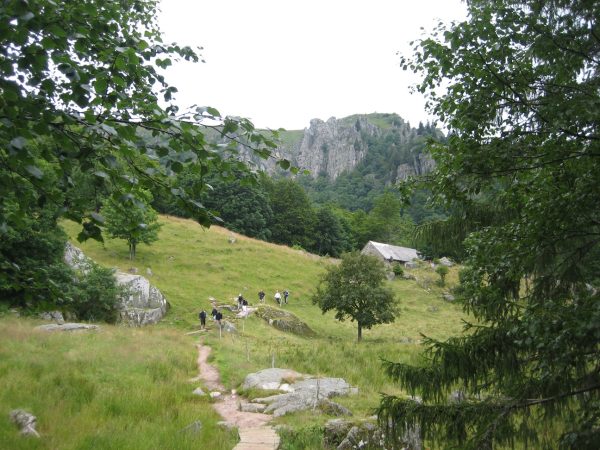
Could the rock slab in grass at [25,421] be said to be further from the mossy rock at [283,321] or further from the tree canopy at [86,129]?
the mossy rock at [283,321]

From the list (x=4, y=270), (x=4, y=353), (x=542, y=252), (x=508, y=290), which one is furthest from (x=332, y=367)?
(x=4, y=270)

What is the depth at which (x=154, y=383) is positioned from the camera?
12328mm

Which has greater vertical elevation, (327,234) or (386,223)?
(386,223)

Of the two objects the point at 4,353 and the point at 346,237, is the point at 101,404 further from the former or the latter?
the point at 346,237

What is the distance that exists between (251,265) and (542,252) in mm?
41884

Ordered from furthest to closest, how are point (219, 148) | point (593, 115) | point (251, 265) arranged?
1. point (251, 265)
2. point (593, 115)
3. point (219, 148)

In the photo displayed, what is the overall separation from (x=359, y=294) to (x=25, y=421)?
77.7 feet

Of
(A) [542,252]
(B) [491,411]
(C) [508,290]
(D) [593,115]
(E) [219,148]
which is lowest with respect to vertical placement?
(B) [491,411]

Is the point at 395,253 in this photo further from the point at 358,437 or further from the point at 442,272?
the point at 358,437

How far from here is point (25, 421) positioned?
24.7 feet

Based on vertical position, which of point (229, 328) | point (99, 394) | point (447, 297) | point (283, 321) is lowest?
point (447, 297)

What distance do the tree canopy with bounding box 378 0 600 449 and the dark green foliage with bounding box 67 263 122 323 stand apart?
2318 cm

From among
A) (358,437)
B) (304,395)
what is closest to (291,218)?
(304,395)

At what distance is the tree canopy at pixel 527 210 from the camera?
4363mm
